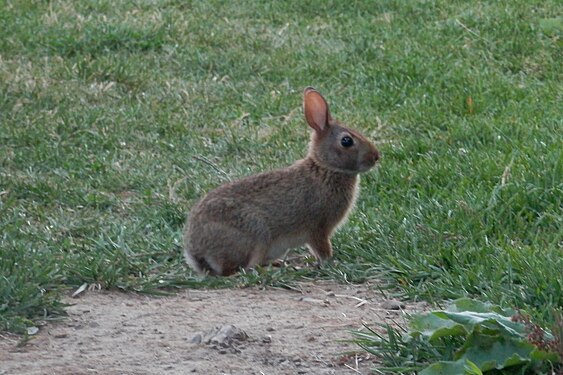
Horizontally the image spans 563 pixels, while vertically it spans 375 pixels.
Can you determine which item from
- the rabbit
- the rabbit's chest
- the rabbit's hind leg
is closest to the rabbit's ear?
the rabbit

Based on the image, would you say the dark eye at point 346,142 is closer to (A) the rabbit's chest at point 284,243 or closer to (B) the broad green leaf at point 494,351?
(A) the rabbit's chest at point 284,243

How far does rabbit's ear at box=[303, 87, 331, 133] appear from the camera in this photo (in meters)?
6.53

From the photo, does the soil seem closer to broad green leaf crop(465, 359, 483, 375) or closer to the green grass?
the green grass

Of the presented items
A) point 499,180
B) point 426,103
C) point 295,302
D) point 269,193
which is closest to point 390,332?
point 295,302

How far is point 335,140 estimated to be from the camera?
6562 mm

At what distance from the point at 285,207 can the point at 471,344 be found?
7.25 ft

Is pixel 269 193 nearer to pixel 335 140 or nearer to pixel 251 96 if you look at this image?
pixel 335 140

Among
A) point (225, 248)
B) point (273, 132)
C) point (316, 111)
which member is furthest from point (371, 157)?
point (273, 132)

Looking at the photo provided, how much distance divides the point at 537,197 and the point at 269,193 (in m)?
1.44

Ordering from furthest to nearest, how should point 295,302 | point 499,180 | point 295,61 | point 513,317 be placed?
point 295,61 < point 499,180 < point 295,302 < point 513,317

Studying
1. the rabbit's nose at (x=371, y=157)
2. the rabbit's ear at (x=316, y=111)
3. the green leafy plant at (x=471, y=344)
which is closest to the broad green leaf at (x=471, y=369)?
the green leafy plant at (x=471, y=344)

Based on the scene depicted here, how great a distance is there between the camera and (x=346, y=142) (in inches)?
257

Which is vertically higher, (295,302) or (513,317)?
(513,317)

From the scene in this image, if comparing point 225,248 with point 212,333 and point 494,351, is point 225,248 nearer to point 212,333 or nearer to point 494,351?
point 212,333
